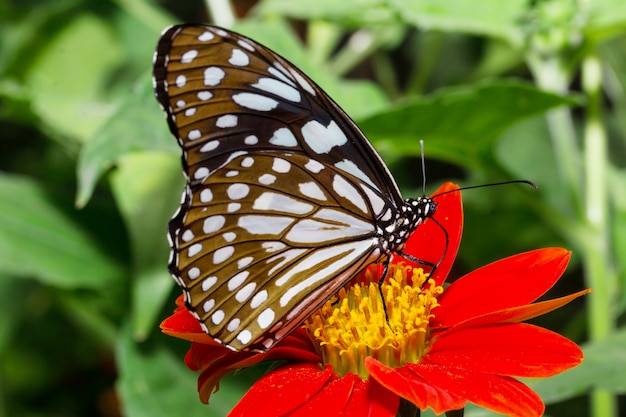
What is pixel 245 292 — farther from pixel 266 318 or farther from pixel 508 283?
pixel 508 283

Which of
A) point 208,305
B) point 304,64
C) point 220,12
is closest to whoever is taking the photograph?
point 208,305

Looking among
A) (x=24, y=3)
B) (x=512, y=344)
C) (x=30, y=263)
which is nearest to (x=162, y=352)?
(x=30, y=263)

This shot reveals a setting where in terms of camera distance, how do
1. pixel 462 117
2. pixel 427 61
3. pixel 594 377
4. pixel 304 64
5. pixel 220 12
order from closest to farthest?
pixel 594 377 < pixel 462 117 < pixel 304 64 < pixel 220 12 < pixel 427 61

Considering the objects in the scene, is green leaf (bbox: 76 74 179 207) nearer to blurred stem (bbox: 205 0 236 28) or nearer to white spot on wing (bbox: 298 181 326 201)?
white spot on wing (bbox: 298 181 326 201)

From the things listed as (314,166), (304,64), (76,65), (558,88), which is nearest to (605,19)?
(558,88)

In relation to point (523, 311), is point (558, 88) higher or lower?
higher

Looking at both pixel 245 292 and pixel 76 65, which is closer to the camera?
pixel 245 292

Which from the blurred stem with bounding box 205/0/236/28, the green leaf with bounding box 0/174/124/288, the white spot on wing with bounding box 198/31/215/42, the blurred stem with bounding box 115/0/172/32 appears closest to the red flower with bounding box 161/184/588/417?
the white spot on wing with bounding box 198/31/215/42

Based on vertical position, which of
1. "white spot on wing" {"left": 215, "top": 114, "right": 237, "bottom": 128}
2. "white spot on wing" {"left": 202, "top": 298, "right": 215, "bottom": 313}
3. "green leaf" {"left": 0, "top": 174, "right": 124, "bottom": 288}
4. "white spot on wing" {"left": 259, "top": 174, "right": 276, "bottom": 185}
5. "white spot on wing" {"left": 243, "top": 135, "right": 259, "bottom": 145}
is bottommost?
"green leaf" {"left": 0, "top": 174, "right": 124, "bottom": 288}

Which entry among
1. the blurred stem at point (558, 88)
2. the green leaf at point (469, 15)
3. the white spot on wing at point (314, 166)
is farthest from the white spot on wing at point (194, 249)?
the blurred stem at point (558, 88)
